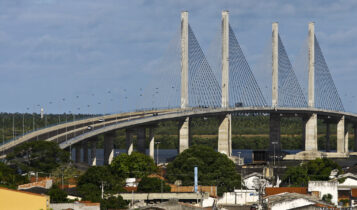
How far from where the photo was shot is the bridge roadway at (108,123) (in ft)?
399

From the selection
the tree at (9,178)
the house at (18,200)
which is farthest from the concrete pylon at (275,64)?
the house at (18,200)

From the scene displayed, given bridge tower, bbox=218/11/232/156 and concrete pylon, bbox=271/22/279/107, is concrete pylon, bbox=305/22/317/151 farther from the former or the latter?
bridge tower, bbox=218/11/232/156

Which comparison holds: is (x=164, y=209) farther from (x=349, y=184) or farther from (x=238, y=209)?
(x=349, y=184)

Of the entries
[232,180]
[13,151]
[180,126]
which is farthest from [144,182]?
[180,126]

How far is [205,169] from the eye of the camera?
111062mm

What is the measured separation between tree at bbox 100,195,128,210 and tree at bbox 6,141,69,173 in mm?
29633

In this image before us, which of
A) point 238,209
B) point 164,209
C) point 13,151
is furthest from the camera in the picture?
point 13,151

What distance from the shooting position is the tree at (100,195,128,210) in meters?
72.1

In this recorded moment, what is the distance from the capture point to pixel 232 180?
10144 cm

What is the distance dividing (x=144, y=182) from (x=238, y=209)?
62.5 ft

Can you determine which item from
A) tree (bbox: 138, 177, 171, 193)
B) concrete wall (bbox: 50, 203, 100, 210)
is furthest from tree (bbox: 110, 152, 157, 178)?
concrete wall (bbox: 50, 203, 100, 210)

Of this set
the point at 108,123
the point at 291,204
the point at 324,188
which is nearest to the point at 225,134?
the point at 108,123

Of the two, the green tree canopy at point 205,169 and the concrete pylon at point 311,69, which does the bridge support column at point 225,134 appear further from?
the green tree canopy at point 205,169

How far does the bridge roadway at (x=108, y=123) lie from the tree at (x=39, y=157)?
5673mm
